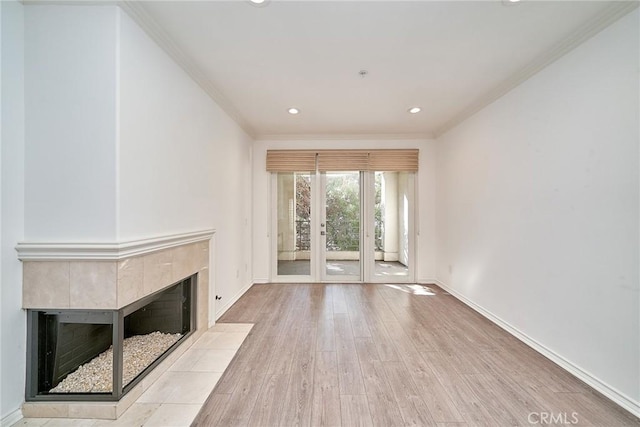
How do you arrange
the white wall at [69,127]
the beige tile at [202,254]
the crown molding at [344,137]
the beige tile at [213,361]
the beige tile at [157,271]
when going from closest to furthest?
1. the white wall at [69,127]
2. the beige tile at [157,271]
3. the beige tile at [213,361]
4. the beige tile at [202,254]
5. the crown molding at [344,137]

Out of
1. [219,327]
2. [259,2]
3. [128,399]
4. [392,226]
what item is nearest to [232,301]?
[219,327]

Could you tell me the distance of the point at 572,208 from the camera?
2.10 m

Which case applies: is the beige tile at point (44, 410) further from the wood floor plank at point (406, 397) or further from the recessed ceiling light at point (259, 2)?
the recessed ceiling light at point (259, 2)

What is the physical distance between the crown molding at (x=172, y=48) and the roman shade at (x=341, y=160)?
1333 mm

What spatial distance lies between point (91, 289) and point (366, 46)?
8.29 ft

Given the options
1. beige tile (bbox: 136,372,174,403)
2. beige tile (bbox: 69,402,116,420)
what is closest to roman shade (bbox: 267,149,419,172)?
beige tile (bbox: 136,372,174,403)

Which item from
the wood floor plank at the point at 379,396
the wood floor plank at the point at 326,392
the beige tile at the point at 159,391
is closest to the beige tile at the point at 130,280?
the beige tile at the point at 159,391

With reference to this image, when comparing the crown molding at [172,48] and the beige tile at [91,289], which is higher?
the crown molding at [172,48]

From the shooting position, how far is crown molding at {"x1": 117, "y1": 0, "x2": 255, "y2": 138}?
1740mm

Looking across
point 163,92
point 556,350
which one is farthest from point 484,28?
point 556,350

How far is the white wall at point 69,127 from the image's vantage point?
5.28 feet

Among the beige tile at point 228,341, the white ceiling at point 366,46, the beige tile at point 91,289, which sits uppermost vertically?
the white ceiling at point 366,46

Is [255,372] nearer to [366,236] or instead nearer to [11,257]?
[11,257]

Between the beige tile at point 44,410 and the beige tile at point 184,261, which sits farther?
the beige tile at point 184,261
